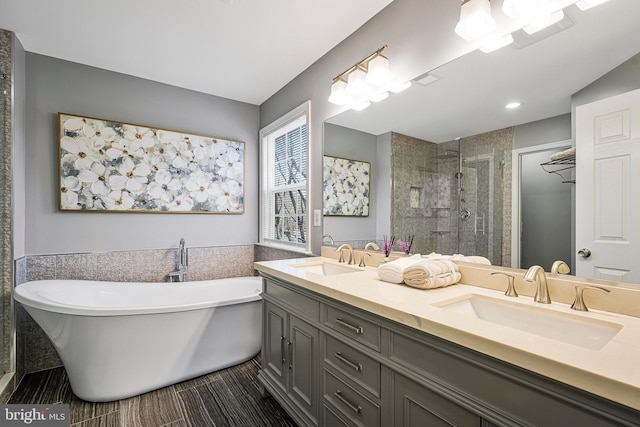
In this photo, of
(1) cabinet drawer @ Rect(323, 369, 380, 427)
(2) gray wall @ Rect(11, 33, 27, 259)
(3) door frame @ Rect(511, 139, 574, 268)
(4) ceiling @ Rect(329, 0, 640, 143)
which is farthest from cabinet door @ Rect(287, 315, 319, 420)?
(2) gray wall @ Rect(11, 33, 27, 259)

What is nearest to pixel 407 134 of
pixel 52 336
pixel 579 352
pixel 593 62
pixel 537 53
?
pixel 537 53

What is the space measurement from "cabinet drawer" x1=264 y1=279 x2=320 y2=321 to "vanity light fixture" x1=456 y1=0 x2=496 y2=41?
1.41 m

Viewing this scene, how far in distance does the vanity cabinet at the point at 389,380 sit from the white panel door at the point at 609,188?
0.64 meters

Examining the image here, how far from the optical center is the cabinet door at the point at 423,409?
33.4 inches

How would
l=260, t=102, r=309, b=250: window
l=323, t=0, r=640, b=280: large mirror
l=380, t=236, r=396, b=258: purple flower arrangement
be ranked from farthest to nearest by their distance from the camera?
l=260, t=102, r=309, b=250: window < l=380, t=236, r=396, b=258: purple flower arrangement < l=323, t=0, r=640, b=280: large mirror

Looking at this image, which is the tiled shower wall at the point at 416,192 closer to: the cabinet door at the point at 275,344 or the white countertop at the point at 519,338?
the white countertop at the point at 519,338

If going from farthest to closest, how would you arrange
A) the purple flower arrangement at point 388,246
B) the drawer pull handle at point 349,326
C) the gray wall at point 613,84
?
the purple flower arrangement at point 388,246
the drawer pull handle at point 349,326
the gray wall at point 613,84

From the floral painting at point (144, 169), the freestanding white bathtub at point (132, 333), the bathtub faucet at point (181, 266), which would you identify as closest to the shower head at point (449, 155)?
the freestanding white bathtub at point (132, 333)

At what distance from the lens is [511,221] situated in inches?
51.5

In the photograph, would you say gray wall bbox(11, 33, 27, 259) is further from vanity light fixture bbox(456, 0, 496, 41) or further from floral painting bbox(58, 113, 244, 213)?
vanity light fixture bbox(456, 0, 496, 41)

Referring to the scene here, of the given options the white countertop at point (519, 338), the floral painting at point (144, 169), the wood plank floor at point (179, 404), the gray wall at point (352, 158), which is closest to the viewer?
the white countertop at point (519, 338)

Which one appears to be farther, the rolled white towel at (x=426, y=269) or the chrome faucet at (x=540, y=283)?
the rolled white towel at (x=426, y=269)

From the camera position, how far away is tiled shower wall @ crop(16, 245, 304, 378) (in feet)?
7.48

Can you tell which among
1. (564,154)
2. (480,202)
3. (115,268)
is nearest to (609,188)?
(564,154)
